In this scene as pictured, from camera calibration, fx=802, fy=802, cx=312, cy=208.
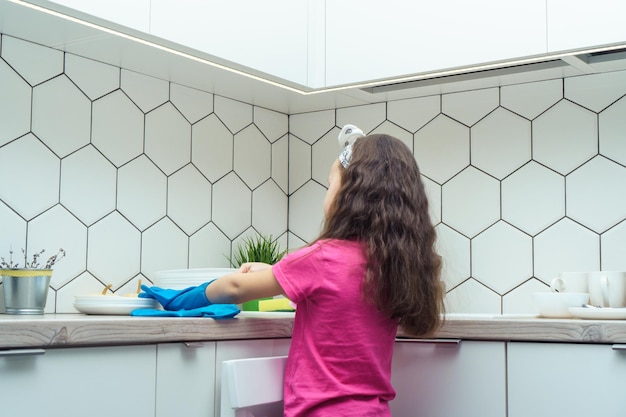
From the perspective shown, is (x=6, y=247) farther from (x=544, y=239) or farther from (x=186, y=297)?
(x=544, y=239)

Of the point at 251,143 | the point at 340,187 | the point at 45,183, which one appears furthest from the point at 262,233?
the point at 340,187

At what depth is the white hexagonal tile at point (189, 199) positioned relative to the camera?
2201mm

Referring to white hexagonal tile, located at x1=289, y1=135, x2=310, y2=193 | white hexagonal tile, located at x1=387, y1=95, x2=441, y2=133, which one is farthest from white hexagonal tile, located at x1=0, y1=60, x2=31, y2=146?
white hexagonal tile, located at x1=387, y1=95, x2=441, y2=133

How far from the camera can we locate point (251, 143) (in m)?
2.48

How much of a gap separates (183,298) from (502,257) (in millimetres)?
947

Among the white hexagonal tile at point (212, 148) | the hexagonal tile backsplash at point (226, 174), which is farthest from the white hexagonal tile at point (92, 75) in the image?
the white hexagonal tile at point (212, 148)

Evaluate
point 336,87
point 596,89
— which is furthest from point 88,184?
point 596,89

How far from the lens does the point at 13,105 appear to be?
1832 millimetres

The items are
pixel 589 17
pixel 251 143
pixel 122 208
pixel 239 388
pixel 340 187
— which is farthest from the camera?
pixel 251 143

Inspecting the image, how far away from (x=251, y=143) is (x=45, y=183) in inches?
29.5

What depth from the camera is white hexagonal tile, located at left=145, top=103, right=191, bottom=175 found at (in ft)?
7.07

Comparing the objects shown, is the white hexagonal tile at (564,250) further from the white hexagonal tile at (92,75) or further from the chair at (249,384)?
the white hexagonal tile at (92,75)

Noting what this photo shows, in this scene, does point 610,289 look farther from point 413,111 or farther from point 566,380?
point 413,111

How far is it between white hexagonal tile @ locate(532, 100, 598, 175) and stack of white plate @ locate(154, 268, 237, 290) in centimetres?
89
